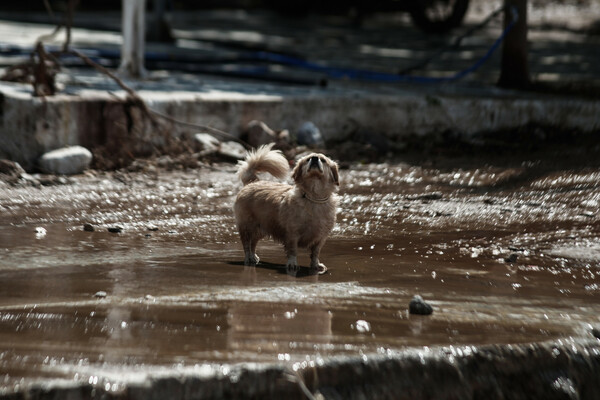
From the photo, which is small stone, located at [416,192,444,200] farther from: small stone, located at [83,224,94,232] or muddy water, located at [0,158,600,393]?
small stone, located at [83,224,94,232]

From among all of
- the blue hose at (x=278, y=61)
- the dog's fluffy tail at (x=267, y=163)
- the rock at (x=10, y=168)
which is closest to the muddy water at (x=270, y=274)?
the rock at (x=10, y=168)

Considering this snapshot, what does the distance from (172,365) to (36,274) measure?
2.03m

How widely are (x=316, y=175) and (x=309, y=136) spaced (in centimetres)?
472

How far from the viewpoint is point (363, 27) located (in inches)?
918

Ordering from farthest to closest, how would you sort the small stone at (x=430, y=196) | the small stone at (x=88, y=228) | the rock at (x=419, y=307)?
the small stone at (x=430, y=196) → the small stone at (x=88, y=228) → the rock at (x=419, y=307)

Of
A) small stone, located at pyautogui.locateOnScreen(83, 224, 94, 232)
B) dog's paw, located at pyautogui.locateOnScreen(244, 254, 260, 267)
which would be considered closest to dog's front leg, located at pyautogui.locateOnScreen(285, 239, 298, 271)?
dog's paw, located at pyautogui.locateOnScreen(244, 254, 260, 267)

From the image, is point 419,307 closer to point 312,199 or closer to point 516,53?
point 312,199

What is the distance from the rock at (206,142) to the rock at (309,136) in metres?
1.01

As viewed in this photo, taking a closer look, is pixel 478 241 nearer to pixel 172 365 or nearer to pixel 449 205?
pixel 449 205

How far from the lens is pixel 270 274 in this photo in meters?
5.99

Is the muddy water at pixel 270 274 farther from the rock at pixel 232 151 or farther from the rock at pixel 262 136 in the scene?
the rock at pixel 262 136

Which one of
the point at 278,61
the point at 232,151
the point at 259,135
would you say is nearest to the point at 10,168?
the point at 232,151

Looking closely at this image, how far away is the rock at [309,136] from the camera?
10695 millimetres

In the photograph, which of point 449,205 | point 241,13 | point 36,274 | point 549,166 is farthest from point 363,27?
point 36,274
